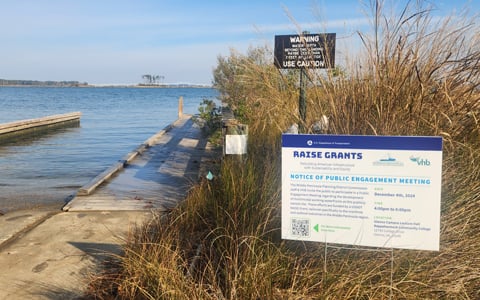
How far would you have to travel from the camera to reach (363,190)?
2758mm

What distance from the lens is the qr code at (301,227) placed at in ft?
9.52

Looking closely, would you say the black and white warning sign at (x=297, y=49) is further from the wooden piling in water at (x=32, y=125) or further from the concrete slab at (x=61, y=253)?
the wooden piling in water at (x=32, y=125)

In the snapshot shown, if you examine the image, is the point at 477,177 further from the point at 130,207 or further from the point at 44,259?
the point at 130,207

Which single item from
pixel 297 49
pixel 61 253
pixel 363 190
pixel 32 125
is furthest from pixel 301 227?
pixel 32 125

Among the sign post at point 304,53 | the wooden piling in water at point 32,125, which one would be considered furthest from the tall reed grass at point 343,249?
the wooden piling in water at point 32,125

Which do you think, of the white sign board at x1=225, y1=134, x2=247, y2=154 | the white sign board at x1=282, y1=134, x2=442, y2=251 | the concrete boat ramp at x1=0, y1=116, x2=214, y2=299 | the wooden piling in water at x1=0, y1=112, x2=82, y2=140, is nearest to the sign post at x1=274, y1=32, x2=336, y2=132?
the white sign board at x1=225, y1=134, x2=247, y2=154

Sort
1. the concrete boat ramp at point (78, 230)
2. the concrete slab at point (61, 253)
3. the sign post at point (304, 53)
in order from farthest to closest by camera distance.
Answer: the sign post at point (304, 53), the concrete boat ramp at point (78, 230), the concrete slab at point (61, 253)

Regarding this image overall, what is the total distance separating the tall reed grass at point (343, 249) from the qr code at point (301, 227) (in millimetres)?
231

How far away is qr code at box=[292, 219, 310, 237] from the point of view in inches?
114

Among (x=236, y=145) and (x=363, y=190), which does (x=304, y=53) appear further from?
(x=363, y=190)

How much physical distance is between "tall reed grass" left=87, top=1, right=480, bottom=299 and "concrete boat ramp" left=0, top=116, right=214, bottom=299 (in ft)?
1.52

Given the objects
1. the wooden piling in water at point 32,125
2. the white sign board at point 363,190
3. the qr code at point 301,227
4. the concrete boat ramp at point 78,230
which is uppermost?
the white sign board at point 363,190

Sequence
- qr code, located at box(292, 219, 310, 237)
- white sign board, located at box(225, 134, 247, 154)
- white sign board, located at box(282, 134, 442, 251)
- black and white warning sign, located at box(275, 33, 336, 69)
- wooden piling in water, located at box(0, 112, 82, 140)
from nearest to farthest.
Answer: white sign board, located at box(282, 134, 442, 251), qr code, located at box(292, 219, 310, 237), black and white warning sign, located at box(275, 33, 336, 69), white sign board, located at box(225, 134, 247, 154), wooden piling in water, located at box(0, 112, 82, 140)

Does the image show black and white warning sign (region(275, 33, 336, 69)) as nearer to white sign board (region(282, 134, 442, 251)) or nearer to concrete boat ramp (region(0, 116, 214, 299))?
white sign board (region(282, 134, 442, 251))
